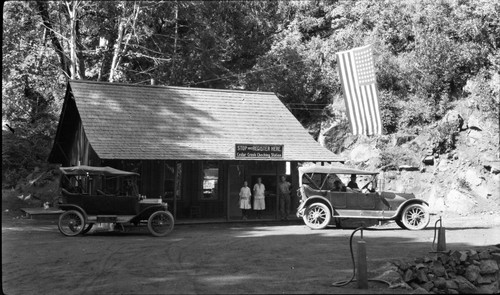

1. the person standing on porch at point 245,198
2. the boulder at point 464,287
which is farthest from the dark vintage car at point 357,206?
the boulder at point 464,287

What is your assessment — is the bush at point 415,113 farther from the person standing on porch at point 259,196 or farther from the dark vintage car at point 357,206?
the person standing on porch at point 259,196

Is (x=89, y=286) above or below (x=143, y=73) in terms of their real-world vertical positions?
below

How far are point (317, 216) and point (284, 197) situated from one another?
3.74 metres

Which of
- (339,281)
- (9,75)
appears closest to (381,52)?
(9,75)

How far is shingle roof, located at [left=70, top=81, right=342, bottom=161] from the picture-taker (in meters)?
21.0

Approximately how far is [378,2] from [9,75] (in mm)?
22119

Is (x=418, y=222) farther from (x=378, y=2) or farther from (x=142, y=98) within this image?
(x=378, y=2)

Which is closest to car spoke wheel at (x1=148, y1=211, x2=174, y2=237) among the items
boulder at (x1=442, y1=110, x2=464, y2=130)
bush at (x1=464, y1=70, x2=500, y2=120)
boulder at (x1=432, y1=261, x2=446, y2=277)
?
boulder at (x1=432, y1=261, x2=446, y2=277)

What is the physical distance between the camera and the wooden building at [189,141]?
837 inches

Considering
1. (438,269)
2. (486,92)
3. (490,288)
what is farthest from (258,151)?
(486,92)

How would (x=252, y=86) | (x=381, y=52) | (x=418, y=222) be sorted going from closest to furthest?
(x=418, y=222), (x=381, y=52), (x=252, y=86)

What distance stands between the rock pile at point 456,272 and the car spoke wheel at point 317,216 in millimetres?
6181

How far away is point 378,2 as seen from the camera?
34375 millimetres

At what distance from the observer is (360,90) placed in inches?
718
